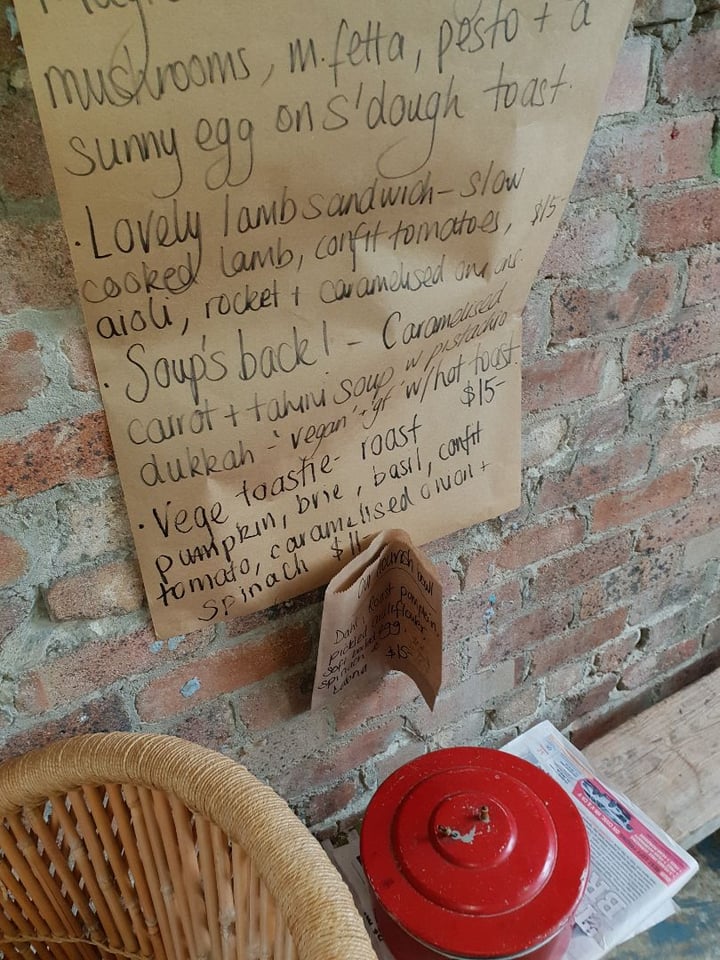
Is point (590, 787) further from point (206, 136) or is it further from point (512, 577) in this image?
point (206, 136)

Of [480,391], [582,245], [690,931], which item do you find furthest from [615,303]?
[690,931]

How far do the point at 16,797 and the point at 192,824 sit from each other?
0.54 feet

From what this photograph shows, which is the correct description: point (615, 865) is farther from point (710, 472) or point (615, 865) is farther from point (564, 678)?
point (710, 472)

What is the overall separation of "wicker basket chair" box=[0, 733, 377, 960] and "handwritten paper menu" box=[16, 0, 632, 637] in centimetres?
14

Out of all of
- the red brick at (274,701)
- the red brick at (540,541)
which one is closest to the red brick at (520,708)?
the red brick at (540,541)

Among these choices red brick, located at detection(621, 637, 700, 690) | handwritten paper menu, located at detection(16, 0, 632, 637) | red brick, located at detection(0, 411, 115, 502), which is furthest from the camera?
red brick, located at detection(621, 637, 700, 690)

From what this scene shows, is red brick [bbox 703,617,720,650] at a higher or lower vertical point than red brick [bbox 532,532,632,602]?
lower

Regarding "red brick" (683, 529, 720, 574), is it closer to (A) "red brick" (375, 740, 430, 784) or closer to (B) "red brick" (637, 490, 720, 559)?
(B) "red brick" (637, 490, 720, 559)

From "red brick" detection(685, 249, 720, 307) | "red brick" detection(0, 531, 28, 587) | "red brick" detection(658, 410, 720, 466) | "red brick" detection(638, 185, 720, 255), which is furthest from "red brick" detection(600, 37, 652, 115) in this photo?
"red brick" detection(0, 531, 28, 587)

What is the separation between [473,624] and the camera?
99 cm

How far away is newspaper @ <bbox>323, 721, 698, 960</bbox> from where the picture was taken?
34.7 inches

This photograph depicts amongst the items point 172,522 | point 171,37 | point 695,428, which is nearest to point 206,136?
point 171,37

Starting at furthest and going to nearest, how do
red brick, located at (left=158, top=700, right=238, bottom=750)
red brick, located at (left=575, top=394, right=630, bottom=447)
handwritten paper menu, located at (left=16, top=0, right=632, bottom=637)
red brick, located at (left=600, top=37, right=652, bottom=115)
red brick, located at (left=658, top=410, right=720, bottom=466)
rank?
red brick, located at (left=658, top=410, right=720, bottom=466)
red brick, located at (left=575, top=394, right=630, bottom=447)
red brick, located at (left=158, top=700, right=238, bottom=750)
red brick, located at (left=600, top=37, right=652, bottom=115)
handwritten paper menu, located at (left=16, top=0, right=632, bottom=637)

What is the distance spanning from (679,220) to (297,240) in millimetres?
490
